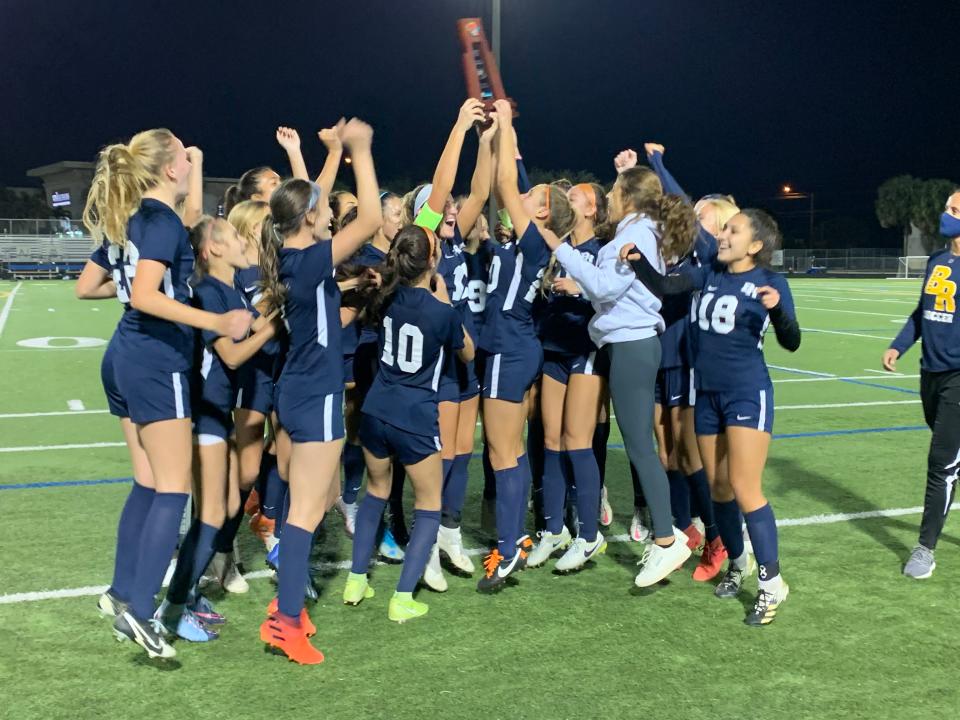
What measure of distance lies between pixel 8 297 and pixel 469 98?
28115mm

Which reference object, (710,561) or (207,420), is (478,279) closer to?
(207,420)

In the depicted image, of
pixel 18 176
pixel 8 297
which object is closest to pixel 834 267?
pixel 8 297

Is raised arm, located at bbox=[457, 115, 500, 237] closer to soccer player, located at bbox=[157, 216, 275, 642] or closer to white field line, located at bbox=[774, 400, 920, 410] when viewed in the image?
soccer player, located at bbox=[157, 216, 275, 642]

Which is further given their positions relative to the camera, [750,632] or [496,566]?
[496,566]

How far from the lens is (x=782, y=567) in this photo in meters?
5.21

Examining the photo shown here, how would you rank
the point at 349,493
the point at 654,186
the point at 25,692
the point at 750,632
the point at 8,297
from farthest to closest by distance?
1. the point at 8,297
2. the point at 349,493
3. the point at 654,186
4. the point at 750,632
5. the point at 25,692

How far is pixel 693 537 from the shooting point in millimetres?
5523

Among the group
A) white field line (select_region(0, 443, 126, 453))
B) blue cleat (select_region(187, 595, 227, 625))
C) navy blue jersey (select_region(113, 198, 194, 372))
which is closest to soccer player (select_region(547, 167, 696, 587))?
navy blue jersey (select_region(113, 198, 194, 372))

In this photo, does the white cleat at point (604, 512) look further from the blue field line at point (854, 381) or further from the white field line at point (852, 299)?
the white field line at point (852, 299)

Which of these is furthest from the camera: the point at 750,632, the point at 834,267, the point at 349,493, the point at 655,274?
the point at 834,267

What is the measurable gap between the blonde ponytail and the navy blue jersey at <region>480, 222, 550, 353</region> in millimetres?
1852

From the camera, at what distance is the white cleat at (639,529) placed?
19.0 ft

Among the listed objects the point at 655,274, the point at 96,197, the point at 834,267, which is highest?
the point at 96,197

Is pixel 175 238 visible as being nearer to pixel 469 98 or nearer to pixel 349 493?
pixel 469 98
